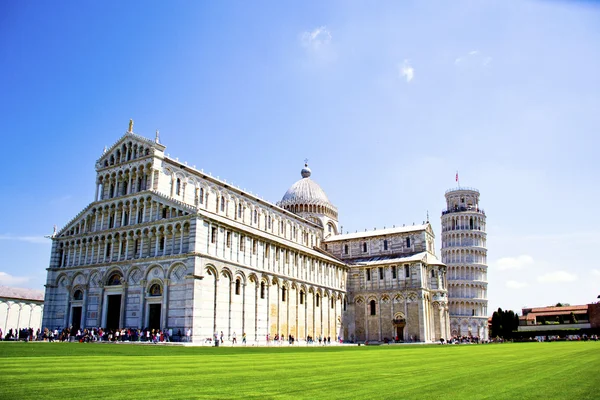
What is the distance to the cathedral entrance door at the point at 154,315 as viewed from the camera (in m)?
43.8

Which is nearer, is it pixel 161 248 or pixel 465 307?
pixel 161 248

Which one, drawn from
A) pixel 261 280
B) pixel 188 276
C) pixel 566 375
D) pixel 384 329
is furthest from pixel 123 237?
pixel 566 375

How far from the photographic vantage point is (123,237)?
48.0 meters

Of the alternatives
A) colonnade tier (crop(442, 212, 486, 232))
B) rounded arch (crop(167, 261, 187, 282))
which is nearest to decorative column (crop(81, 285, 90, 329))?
rounded arch (crop(167, 261, 187, 282))

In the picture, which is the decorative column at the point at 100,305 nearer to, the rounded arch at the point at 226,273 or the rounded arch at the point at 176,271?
the rounded arch at the point at 176,271

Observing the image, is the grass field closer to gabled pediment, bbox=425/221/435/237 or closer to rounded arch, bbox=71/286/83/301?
rounded arch, bbox=71/286/83/301

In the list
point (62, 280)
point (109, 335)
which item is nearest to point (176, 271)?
point (109, 335)

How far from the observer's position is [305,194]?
81.5 m

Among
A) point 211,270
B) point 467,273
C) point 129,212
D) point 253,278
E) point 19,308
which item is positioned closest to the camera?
point 211,270

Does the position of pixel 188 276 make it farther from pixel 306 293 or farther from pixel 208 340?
pixel 306 293

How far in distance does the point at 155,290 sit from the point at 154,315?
224cm

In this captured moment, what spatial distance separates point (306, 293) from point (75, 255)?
26.3 meters

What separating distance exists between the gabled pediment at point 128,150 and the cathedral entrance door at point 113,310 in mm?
13885

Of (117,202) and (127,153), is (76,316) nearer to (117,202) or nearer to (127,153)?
(117,202)
